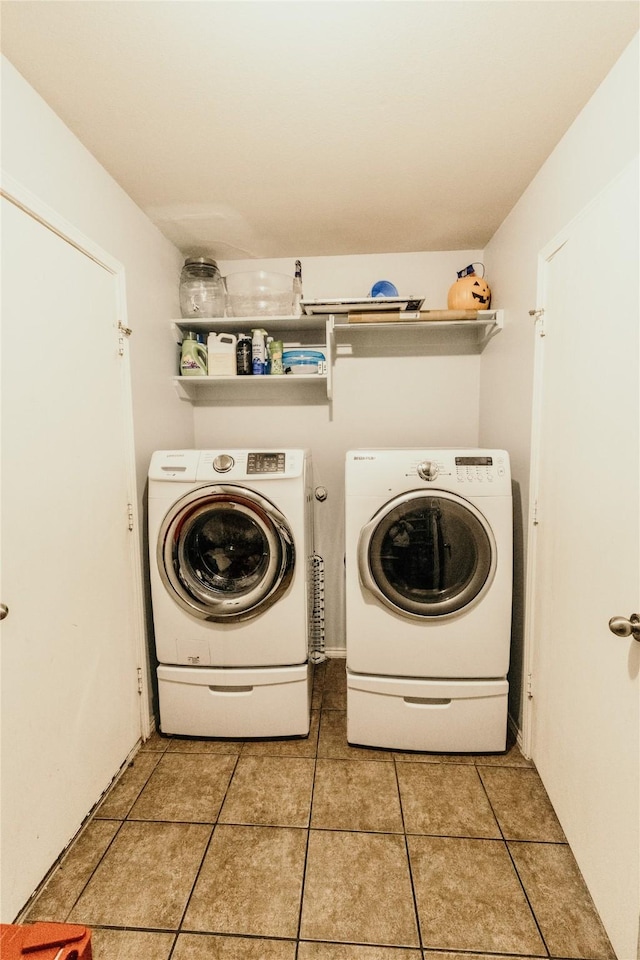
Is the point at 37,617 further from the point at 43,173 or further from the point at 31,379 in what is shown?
the point at 43,173

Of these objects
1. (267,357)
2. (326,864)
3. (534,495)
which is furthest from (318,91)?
(326,864)

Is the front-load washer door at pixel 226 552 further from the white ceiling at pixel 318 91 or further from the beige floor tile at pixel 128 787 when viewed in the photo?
the white ceiling at pixel 318 91

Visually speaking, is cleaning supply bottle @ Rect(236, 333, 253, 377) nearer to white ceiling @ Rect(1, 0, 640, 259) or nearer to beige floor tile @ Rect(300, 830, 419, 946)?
white ceiling @ Rect(1, 0, 640, 259)

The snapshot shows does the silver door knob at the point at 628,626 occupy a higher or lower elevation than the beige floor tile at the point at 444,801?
higher

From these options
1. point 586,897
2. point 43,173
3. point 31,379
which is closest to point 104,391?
point 31,379

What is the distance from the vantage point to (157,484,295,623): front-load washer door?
1781 millimetres

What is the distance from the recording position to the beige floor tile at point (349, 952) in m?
1.08

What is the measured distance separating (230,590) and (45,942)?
4.17 ft

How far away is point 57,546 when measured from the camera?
1.33 meters

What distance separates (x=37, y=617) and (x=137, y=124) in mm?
1619

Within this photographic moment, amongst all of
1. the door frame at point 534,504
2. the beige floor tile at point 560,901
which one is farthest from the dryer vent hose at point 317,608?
the beige floor tile at point 560,901

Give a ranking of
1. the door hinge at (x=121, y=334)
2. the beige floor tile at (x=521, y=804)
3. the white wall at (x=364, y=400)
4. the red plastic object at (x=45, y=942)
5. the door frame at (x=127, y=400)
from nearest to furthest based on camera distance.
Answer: the red plastic object at (x=45, y=942) → the door frame at (x=127, y=400) → the beige floor tile at (x=521, y=804) → the door hinge at (x=121, y=334) → the white wall at (x=364, y=400)

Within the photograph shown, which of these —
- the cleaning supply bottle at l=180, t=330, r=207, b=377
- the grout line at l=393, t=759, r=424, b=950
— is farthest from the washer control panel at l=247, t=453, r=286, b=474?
the grout line at l=393, t=759, r=424, b=950

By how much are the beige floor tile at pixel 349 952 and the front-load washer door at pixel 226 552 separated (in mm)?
1006
